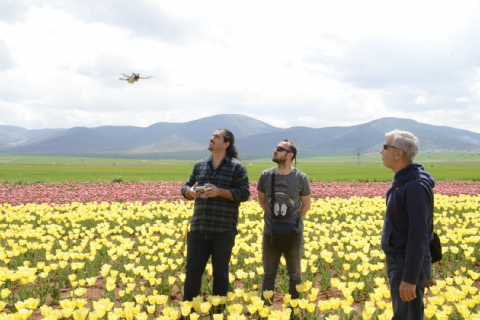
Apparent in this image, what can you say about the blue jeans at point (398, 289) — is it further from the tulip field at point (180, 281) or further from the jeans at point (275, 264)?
the jeans at point (275, 264)

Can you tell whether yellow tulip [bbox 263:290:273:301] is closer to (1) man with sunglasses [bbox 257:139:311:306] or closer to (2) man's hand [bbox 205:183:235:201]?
(1) man with sunglasses [bbox 257:139:311:306]

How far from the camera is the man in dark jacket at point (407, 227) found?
9.70 feet

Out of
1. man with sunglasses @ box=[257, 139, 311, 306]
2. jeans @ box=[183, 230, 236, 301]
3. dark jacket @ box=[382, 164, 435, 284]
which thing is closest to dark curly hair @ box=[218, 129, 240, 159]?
man with sunglasses @ box=[257, 139, 311, 306]

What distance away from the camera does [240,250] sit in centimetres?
725

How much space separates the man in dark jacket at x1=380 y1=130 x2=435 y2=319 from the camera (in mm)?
2957

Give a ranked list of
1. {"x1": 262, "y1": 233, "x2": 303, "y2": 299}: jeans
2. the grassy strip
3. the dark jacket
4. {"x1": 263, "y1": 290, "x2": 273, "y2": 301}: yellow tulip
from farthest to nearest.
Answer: the grassy strip → {"x1": 262, "y1": 233, "x2": 303, "y2": 299}: jeans → {"x1": 263, "y1": 290, "x2": 273, "y2": 301}: yellow tulip → the dark jacket

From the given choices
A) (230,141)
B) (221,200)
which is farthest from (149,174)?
(221,200)

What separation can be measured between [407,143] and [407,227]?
0.73m

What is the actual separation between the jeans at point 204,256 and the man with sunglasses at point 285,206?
520 millimetres

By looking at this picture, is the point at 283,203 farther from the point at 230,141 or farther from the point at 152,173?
the point at 152,173

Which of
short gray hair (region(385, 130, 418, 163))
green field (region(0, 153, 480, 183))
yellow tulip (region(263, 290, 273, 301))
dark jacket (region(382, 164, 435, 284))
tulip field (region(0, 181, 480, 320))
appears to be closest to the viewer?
dark jacket (region(382, 164, 435, 284))

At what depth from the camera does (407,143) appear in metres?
3.16

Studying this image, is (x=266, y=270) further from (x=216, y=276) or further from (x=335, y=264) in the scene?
(x=335, y=264)

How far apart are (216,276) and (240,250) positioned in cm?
289
